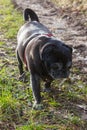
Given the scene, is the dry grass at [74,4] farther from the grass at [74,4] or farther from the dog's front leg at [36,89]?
the dog's front leg at [36,89]

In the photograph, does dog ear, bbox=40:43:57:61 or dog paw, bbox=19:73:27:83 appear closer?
dog ear, bbox=40:43:57:61

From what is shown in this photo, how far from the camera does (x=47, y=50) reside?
4.50 m

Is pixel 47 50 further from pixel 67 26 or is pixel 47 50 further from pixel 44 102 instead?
pixel 67 26

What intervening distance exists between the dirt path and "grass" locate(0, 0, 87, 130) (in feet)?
2.06

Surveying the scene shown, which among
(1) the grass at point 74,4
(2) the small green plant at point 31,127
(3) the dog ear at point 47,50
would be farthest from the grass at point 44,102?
(1) the grass at point 74,4

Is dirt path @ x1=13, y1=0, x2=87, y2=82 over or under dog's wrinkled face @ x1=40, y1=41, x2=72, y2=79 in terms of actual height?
under

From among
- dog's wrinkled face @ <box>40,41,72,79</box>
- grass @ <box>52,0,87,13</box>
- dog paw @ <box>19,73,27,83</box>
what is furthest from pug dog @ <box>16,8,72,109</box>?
grass @ <box>52,0,87,13</box>

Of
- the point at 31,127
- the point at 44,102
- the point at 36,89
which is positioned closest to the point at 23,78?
the point at 44,102

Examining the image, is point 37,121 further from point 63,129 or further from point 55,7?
point 55,7

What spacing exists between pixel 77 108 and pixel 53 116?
0.49m

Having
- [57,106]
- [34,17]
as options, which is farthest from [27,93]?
[34,17]

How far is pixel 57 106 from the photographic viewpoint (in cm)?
510

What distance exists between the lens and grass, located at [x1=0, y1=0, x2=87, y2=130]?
4531 mm

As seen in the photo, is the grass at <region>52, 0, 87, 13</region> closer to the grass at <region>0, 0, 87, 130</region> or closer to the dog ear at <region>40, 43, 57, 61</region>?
the grass at <region>0, 0, 87, 130</region>
